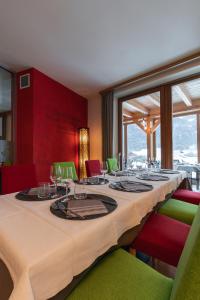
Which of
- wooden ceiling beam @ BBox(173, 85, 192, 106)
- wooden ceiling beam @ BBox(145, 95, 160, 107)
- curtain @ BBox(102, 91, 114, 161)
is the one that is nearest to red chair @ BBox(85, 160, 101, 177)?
curtain @ BBox(102, 91, 114, 161)

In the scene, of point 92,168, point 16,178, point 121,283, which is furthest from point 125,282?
point 92,168

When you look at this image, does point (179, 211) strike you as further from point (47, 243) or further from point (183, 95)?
point (183, 95)

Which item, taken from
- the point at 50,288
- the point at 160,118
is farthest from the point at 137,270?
the point at 160,118

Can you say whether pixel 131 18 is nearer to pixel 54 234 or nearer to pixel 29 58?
pixel 29 58

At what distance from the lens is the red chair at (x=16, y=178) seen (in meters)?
1.50

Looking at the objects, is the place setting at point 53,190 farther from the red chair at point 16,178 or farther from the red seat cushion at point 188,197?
the red seat cushion at point 188,197

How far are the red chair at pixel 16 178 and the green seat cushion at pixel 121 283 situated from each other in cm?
108

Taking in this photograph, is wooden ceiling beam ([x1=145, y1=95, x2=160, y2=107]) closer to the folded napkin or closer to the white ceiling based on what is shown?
the white ceiling

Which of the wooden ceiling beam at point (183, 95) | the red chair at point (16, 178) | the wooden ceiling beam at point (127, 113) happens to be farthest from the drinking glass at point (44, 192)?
the wooden ceiling beam at point (127, 113)

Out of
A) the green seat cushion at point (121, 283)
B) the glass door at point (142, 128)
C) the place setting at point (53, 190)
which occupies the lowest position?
the green seat cushion at point (121, 283)

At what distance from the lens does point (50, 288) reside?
0.56 m

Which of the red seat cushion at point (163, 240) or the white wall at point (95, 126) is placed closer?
the red seat cushion at point (163, 240)

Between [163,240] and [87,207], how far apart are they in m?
0.58

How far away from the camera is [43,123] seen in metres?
3.21
